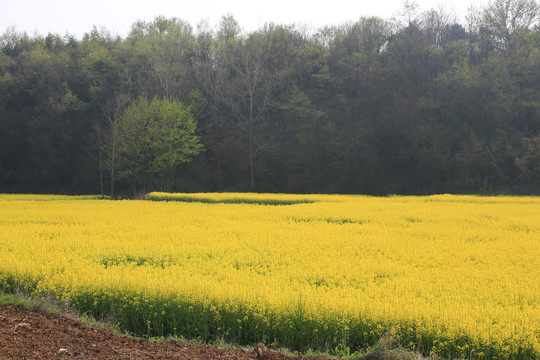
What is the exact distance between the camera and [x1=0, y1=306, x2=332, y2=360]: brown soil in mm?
5945

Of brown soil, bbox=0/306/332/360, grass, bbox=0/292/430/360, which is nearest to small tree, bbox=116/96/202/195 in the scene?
grass, bbox=0/292/430/360

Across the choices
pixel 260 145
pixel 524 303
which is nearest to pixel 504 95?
pixel 260 145

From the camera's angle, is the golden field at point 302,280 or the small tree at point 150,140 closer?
the golden field at point 302,280

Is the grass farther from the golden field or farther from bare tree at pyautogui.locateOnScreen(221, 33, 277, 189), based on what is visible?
bare tree at pyautogui.locateOnScreen(221, 33, 277, 189)

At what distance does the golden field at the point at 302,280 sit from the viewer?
273 inches

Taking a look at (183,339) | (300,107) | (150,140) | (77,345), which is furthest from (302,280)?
(300,107)

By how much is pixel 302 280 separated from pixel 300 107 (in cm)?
4848

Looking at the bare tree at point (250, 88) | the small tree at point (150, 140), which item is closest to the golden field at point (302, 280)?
the small tree at point (150, 140)

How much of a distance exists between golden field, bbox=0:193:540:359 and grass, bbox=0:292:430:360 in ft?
0.75

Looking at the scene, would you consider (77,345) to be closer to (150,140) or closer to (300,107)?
(150,140)

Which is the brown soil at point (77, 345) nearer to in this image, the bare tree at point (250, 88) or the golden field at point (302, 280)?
the golden field at point (302, 280)

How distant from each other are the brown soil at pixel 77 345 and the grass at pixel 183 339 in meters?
0.34

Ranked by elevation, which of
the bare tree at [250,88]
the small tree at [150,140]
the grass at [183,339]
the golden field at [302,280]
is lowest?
the grass at [183,339]

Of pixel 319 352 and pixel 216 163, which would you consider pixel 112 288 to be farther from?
pixel 216 163
